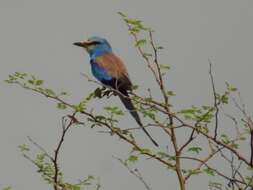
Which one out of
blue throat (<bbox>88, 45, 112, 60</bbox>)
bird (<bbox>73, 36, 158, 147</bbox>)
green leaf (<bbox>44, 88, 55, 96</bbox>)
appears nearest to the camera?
green leaf (<bbox>44, 88, 55, 96</bbox>)

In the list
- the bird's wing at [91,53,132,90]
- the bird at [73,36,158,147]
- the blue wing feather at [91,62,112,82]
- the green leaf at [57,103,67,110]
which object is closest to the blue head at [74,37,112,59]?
the bird at [73,36,158,147]

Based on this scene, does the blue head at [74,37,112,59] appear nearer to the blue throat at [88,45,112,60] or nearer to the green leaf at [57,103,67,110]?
the blue throat at [88,45,112,60]

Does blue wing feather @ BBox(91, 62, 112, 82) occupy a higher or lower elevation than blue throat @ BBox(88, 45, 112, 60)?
lower

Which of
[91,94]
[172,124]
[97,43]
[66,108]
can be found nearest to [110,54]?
[97,43]

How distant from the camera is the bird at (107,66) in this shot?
8242 millimetres

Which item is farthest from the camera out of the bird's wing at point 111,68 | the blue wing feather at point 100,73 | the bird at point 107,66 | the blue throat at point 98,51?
the blue throat at point 98,51

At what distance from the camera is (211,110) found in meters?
6.12

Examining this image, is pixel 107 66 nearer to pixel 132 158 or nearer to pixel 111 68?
pixel 111 68

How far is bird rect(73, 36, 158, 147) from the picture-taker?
27.0 ft

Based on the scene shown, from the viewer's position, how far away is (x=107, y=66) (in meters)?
9.20

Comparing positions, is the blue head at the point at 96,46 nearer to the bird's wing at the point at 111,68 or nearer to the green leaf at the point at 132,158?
the bird's wing at the point at 111,68

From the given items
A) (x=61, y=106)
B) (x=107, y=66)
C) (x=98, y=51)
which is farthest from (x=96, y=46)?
(x=61, y=106)

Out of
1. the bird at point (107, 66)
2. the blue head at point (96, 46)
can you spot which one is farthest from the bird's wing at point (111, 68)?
the blue head at point (96, 46)

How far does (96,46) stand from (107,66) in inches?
29.4
